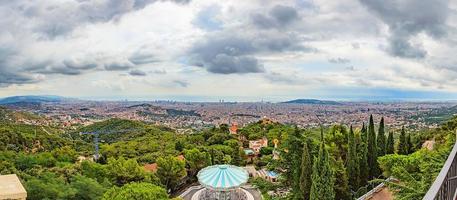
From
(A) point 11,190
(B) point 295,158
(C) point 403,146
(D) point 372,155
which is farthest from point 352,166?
(A) point 11,190

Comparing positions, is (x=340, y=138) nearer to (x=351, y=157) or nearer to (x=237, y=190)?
(x=351, y=157)

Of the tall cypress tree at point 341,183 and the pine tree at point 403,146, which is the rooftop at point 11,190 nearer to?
the tall cypress tree at point 341,183

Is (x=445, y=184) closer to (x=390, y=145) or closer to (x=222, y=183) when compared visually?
(x=390, y=145)

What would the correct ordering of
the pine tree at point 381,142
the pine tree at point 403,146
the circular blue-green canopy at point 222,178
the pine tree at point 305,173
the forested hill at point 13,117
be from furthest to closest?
the forested hill at point 13,117 < the circular blue-green canopy at point 222,178 < the pine tree at point 403,146 < the pine tree at point 381,142 < the pine tree at point 305,173

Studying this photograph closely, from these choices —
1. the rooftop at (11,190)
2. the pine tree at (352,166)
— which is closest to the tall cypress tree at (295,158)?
the pine tree at (352,166)

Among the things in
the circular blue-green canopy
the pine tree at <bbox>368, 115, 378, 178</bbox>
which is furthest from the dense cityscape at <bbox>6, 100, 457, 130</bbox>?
the pine tree at <bbox>368, 115, 378, 178</bbox>

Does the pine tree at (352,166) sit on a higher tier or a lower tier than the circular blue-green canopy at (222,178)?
higher

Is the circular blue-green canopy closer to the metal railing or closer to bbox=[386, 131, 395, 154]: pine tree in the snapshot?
bbox=[386, 131, 395, 154]: pine tree
